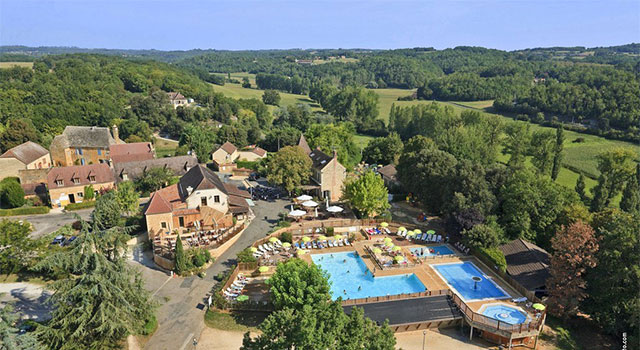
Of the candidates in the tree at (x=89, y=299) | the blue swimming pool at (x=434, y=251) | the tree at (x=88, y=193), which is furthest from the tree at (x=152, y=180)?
the blue swimming pool at (x=434, y=251)

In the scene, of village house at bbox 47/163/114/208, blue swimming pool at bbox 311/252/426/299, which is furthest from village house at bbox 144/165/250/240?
village house at bbox 47/163/114/208

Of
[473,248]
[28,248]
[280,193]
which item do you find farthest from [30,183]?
[473,248]

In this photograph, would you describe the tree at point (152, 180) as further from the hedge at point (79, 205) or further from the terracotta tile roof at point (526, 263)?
the terracotta tile roof at point (526, 263)

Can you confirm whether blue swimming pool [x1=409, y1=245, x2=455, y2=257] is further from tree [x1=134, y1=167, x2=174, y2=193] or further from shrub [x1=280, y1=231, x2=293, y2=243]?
tree [x1=134, y1=167, x2=174, y2=193]

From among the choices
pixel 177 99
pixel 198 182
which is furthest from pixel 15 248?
pixel 177 99

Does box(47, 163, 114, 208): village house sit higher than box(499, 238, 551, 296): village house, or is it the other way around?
box(47, 163, 114, 208): village house

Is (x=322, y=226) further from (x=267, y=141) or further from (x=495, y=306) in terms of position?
(x=267, y=141)
